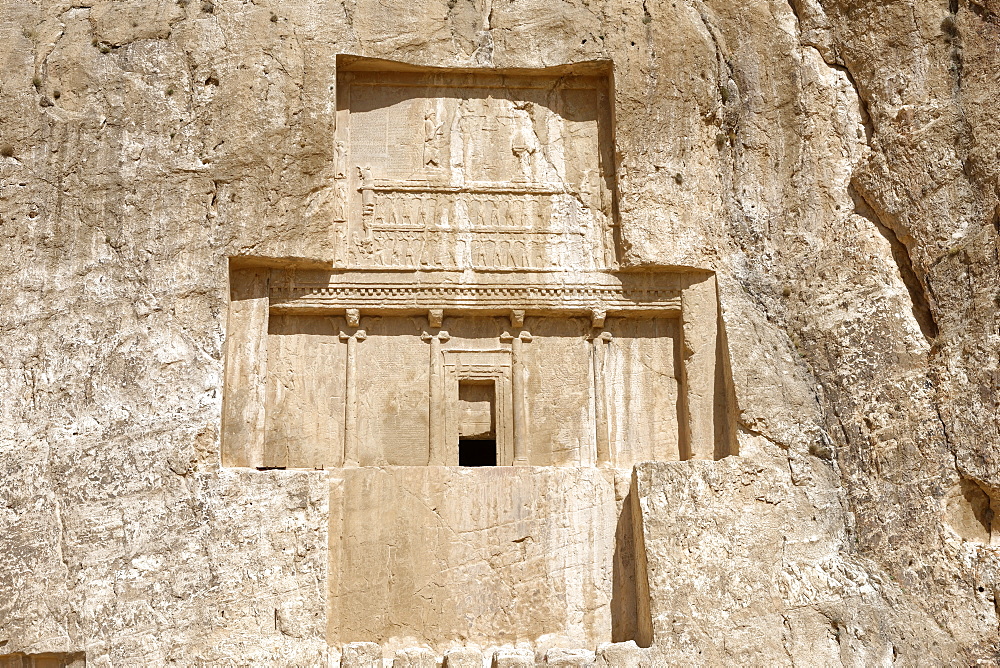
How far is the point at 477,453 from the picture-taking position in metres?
13.7

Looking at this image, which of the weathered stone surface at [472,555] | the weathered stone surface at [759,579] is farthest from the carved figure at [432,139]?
the weathered stone surface at [759,579]

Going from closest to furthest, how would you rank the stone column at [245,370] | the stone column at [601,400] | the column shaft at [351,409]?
the stone column at [245,370], the column shaft at [351,409], the stone column at [601,400]

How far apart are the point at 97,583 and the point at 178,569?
25.4 inches

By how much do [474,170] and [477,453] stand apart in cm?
337

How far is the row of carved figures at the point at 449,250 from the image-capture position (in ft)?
Result: 37.8

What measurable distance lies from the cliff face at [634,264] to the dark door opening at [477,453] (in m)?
3.13

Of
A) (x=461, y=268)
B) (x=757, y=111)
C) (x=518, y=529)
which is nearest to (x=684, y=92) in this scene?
(x=757, y=111)

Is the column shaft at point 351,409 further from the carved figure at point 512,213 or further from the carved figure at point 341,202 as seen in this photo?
the carved figure at point 512,213

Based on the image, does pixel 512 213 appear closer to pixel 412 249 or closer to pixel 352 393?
pixel 412 249

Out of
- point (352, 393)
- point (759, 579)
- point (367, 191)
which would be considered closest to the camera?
point (759, 579)

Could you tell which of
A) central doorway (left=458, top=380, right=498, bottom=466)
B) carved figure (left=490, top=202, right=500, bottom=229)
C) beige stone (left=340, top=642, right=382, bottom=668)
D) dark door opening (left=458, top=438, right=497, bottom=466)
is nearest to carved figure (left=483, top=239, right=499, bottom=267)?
carved figure (left=490, top=202, right=500, bottom=229)

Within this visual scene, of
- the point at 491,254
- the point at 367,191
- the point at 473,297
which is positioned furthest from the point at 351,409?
the point at 367,191

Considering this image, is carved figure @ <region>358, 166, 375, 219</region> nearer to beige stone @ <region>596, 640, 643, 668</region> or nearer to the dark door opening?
the dark door opening

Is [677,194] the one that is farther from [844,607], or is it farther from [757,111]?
[844,607]
